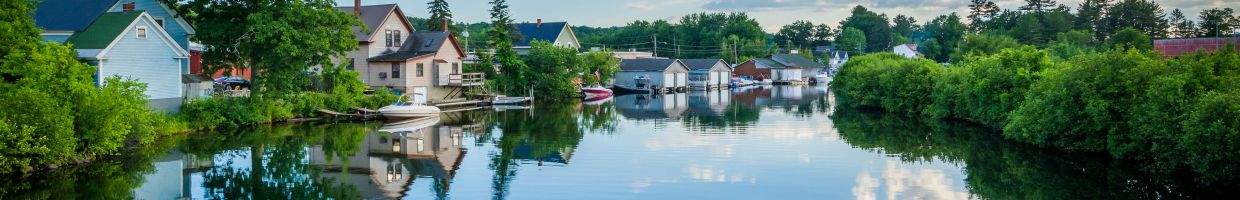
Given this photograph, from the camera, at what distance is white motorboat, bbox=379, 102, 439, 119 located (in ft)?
146

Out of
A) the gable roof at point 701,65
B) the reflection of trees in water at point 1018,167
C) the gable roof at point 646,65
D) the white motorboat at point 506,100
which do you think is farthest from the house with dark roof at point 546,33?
the reflection of trees in water at point 1018,167

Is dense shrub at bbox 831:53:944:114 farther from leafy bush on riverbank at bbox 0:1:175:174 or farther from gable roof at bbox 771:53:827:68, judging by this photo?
gable roof at bbox 771:53:827:68

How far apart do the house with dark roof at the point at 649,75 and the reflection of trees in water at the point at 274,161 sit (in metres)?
46.0

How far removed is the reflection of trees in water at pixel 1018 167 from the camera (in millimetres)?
22969

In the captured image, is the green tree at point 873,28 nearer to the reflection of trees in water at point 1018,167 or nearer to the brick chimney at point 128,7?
the reflection of trees in water at point 1018,167

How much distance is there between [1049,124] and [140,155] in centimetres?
2372

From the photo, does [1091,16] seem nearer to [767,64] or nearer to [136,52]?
[767,64]

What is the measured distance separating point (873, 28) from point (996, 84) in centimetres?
13278

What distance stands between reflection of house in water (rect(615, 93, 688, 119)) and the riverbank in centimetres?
1487

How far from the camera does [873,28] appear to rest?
168 meters

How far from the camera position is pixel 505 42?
6562 centimetres

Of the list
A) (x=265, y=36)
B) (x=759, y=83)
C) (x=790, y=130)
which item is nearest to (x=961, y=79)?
(x=790, y=130)

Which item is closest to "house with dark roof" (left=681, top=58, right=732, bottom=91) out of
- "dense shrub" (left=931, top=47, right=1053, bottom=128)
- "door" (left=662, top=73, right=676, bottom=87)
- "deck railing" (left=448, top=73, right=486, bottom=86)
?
"door" (left=662, top=73, right=676, bottom=87)

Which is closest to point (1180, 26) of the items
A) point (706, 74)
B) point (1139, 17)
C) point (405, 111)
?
point (1139, 17)
